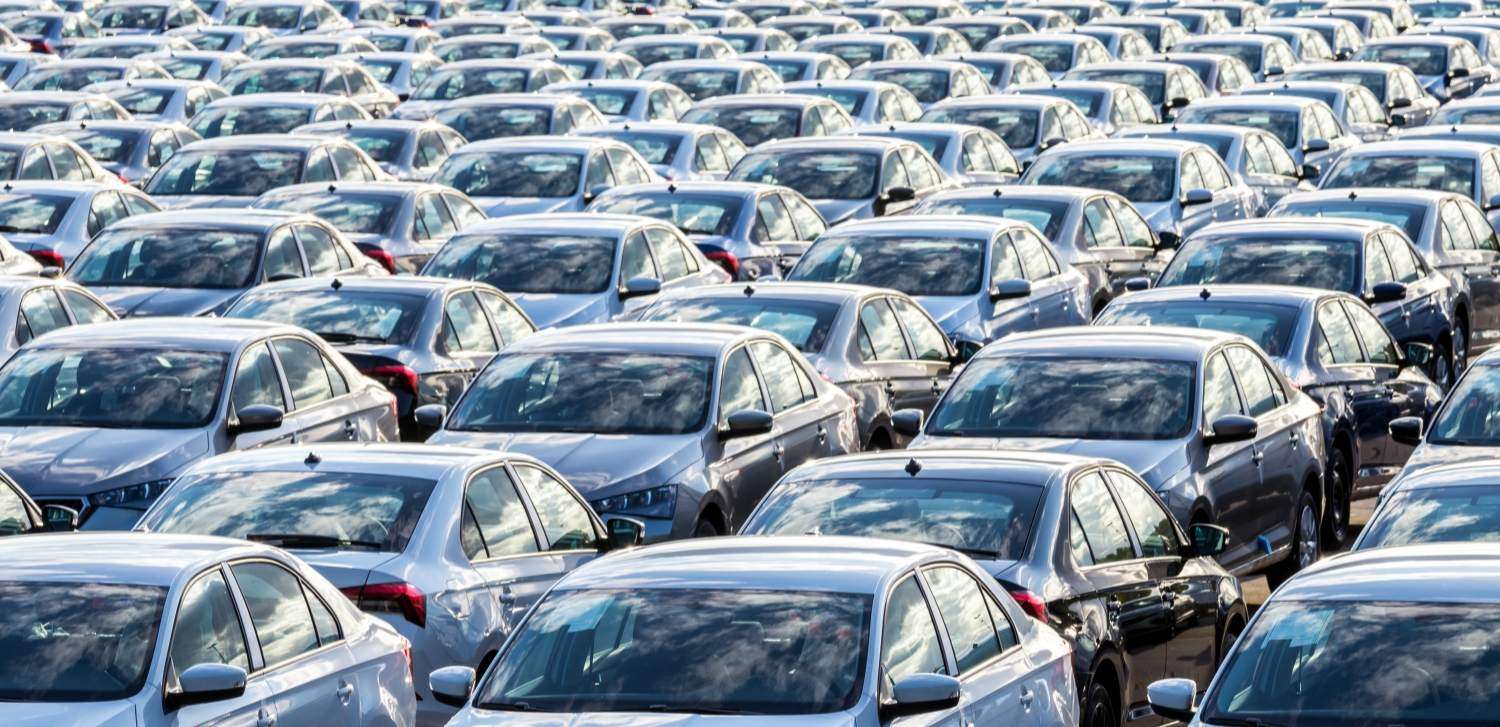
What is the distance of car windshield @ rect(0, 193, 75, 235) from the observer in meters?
24.5

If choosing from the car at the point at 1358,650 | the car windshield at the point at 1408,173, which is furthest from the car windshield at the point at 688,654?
the car windshield at the point at 1408,173

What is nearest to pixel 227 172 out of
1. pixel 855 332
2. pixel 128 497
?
pixel 855 332

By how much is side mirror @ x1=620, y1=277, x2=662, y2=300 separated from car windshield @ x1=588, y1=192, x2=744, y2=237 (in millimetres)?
3312

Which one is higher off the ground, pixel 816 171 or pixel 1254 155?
pixel 816 171

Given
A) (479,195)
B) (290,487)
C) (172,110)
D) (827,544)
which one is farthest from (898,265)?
(172,110)

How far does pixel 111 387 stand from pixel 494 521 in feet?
12.5

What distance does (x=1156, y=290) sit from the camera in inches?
770

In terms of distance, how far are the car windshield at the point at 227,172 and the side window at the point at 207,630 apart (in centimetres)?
1747

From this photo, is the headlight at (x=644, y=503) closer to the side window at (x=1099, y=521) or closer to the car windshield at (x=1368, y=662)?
the side window at (x=1099, y=521)

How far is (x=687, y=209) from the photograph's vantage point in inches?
993

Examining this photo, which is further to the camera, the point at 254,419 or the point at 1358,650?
the point at 254,419

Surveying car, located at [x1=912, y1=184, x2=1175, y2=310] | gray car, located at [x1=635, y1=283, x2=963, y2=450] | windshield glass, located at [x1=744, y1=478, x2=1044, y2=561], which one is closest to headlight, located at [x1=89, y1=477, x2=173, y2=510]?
windshield glass, located at [x1=744, y1=478, x2=1044, y2=561]

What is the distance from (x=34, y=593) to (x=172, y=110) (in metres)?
26.3

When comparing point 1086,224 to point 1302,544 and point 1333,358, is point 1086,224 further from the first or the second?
point 1302,544
